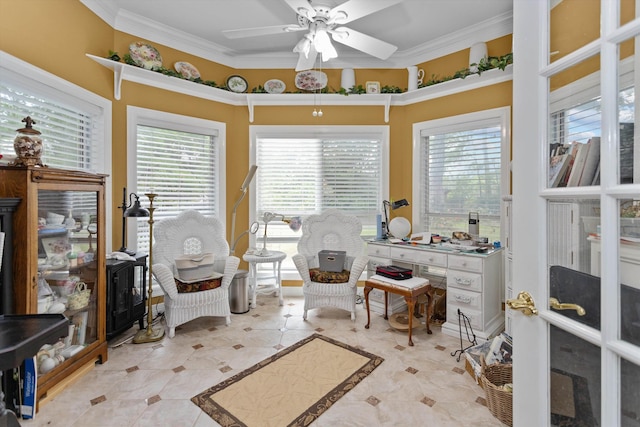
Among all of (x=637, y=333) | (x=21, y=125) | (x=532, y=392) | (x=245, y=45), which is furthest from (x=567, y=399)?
(x=245, y=45)

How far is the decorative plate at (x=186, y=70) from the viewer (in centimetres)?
355

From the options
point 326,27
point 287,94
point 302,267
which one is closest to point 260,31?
point 326,27

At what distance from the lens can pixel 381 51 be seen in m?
2.65

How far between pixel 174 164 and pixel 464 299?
350 cm

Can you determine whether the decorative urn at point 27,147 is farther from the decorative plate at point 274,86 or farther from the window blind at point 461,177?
the window blind at point 461,177

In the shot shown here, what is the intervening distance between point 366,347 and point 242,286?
155cm

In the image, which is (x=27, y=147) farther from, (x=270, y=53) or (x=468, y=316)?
(x=468, y=316)

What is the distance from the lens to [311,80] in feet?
12.9

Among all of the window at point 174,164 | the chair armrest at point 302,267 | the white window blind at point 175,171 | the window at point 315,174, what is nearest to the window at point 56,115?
the window at point 174,164

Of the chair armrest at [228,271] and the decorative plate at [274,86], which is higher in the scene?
the decorative plate at [274,86]

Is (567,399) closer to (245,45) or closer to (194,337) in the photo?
(194,337)

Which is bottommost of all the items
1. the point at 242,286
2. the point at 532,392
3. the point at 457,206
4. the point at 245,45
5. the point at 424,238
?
the point at 242,286

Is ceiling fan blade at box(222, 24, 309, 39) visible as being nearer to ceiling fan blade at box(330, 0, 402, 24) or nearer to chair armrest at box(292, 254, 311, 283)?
ceiling fan blade at box(330, 0, 402, 24)

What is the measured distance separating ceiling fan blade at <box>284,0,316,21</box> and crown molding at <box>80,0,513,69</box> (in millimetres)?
1705
